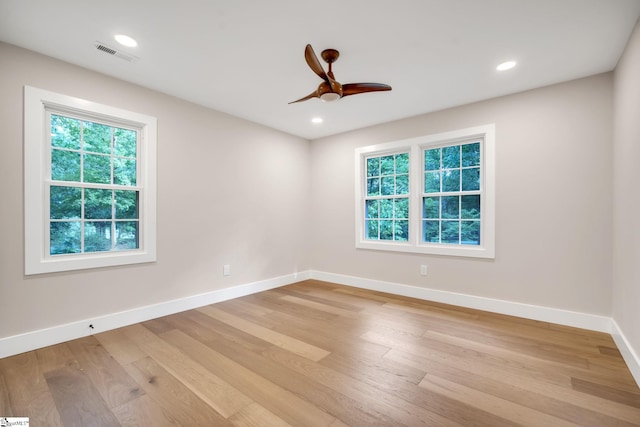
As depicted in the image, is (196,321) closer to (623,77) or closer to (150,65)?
(150,65)

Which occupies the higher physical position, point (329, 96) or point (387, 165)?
point (329, 96)

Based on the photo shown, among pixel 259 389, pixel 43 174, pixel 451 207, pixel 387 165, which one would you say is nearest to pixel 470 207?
pixel 451 207

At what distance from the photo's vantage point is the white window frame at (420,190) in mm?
3408

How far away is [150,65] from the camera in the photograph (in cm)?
268

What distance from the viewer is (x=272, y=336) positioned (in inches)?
107

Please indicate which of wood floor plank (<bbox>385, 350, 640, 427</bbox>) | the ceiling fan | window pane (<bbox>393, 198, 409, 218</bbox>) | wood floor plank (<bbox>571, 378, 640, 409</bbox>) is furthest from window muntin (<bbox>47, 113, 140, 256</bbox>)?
wood floor plank (<bbox>571, 378, 640, 409</bbox>)

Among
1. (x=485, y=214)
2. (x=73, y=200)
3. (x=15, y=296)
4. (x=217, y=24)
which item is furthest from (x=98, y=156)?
(x=485, y=214)

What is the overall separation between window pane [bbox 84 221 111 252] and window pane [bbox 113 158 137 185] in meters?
0.46

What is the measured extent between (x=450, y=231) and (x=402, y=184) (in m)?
0.96

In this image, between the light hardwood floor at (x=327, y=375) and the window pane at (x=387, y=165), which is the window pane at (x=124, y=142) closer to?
the light hardwood floor at (x=327, y=375)

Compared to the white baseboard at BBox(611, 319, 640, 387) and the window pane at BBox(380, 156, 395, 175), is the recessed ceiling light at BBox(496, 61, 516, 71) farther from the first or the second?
the white baseboard at BBox(611, 319, 640, 387)

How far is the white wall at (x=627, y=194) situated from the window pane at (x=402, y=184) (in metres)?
2.13

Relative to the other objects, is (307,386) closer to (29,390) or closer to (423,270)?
(29,390)

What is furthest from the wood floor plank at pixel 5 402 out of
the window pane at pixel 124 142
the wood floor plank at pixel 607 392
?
the wood floor plank at pixel 607 392
